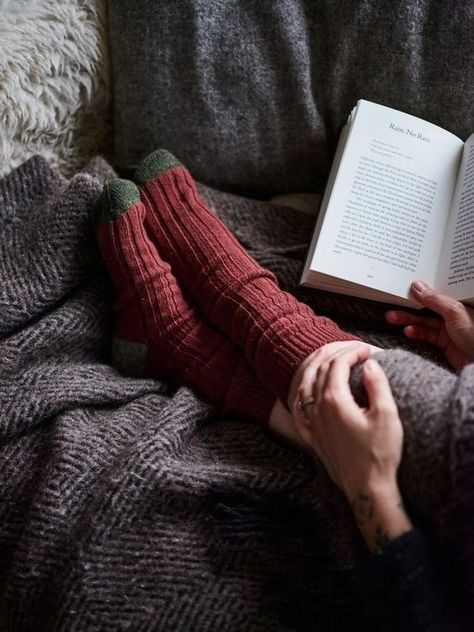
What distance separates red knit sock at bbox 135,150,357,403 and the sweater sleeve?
8.5 inches

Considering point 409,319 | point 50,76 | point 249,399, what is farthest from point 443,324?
point 50,76

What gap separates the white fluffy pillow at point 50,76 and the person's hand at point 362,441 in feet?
1.56

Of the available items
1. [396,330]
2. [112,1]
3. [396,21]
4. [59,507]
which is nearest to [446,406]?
[396,330]

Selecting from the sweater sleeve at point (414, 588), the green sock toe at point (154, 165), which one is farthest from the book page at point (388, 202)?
the sweater sleeve at point (414, 588)

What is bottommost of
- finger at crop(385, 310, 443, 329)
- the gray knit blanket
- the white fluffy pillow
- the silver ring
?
the gray knit blanket

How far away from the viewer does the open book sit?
79cm

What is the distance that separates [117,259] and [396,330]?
0.36 m

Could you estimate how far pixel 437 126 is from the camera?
0.86m

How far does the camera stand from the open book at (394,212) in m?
0.79

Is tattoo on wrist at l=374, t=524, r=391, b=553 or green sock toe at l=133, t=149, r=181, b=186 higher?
green sock toe at l=133, t=149, r=181, b=186

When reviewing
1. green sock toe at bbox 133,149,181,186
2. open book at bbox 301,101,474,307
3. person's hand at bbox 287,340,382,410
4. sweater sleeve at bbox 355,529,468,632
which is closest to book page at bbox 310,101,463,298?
open book at bbox 301,101,474,307

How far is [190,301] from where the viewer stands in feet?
2.73

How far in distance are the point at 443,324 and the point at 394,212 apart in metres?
0.15

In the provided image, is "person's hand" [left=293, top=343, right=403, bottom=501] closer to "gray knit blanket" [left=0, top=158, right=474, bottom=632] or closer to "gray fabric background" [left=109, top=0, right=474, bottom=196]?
"gray knit blanket" [left=0, top=158, right=474, bottom=632]
